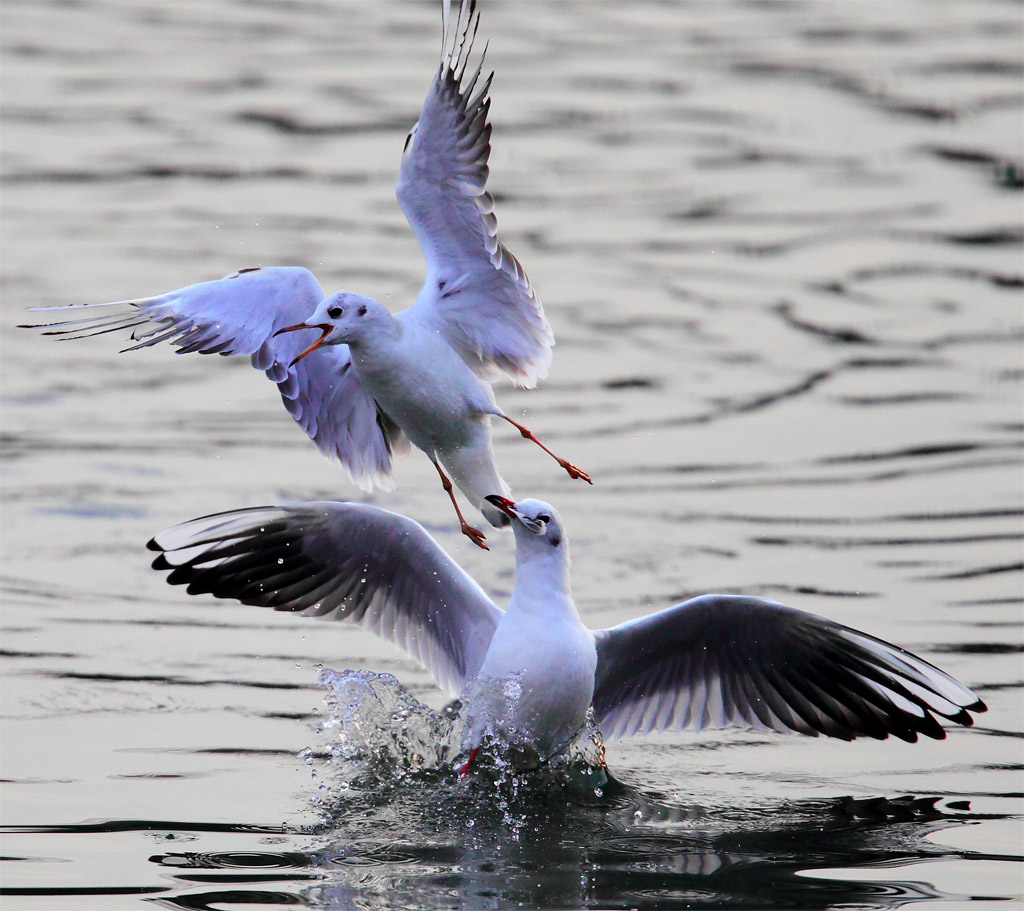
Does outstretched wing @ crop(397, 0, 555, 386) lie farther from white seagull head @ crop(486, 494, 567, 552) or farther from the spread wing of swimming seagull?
white seagull head @ crop(486, 494, 567, 552)

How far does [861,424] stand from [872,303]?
2448mm

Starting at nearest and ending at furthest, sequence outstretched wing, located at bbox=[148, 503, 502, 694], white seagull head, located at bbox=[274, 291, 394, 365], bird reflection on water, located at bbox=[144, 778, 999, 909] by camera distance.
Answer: bird reflection on water, located at bbox=[144, 778, 999, 909], white seagull head, located at bbox=[274, 291, 394, 365], outstretched wing, located at bbox=[148, 503, 502, 694]

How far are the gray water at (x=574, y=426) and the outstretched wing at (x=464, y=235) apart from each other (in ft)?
4.78

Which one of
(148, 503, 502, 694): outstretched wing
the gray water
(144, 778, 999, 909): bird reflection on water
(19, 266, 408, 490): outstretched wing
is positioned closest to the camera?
(144, 778, 999, 909): bird reflection on water

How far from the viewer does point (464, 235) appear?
→ 305 inches

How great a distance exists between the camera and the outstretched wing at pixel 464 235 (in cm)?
749

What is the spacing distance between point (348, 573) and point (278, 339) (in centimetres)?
102

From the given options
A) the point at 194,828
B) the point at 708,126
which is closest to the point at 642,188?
the point at 708,126

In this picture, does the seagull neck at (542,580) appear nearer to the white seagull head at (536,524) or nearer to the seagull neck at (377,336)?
the white seagull head at (536,524)

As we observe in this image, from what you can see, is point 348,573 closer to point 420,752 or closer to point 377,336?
point 420,752

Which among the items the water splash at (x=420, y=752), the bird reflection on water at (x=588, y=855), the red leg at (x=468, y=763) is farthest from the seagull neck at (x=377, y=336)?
the bird reflection on water at (x=588, y=855)

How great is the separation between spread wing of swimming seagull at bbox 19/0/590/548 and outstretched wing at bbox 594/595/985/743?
30.5 inches

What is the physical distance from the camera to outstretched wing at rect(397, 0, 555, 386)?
7488 millimetres

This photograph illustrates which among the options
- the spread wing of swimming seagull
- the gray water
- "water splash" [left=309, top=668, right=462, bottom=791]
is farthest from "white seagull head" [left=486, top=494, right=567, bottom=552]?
the gray water
